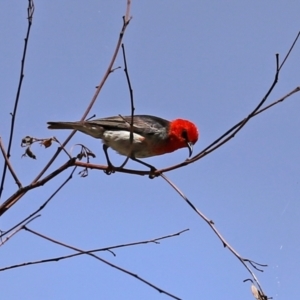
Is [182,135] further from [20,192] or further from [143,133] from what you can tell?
[20,192]

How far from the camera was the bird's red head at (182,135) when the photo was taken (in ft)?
18.2

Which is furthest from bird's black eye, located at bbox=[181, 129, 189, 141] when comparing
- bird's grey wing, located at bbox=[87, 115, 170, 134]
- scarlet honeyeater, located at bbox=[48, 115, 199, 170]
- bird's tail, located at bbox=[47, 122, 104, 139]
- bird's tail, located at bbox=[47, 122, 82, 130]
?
bird's tail, located at bbox=[47, 122, 82, 130]

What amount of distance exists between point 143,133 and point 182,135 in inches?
17.5

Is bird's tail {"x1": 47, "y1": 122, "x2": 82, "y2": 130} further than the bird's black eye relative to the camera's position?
No

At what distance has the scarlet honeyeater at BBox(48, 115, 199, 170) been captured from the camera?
5.13 meters

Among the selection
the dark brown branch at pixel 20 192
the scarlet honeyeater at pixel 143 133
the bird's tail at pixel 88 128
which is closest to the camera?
the dark brown branch at pixel 20 192

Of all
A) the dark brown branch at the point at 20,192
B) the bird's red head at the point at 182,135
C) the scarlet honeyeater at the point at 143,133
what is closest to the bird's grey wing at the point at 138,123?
the scarlet honeyeater at the point at 143,133

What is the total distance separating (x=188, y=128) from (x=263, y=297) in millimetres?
3373

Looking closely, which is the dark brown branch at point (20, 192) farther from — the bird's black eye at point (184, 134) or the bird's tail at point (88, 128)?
the bird's black eye at point (184, 134)

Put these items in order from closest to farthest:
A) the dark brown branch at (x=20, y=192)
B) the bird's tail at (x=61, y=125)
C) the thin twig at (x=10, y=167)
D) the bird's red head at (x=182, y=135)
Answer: the dark brown branch at (x=20, y=192), the thin twig at (x=10, y=167), the bird's tail at (x=61, y=125), the bird's red head at (x=182, y=135)

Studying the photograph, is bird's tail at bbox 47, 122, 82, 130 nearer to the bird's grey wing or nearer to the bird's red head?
the bird's grey wing

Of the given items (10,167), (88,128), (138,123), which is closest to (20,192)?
(10,167)

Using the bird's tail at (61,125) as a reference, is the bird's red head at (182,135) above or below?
above

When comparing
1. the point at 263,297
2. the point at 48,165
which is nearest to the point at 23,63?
the point at 48,165
